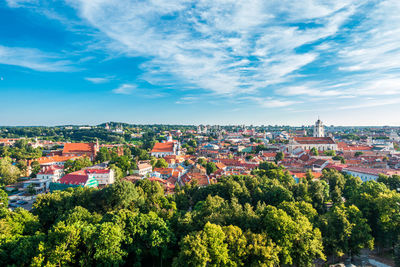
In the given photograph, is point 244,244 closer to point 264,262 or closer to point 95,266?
point 264,262

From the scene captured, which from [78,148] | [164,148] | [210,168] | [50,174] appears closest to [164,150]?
[164,148]

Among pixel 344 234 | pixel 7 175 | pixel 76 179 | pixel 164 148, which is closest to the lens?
pixel 344 234

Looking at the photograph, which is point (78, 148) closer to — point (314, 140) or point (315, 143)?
point (315, 143)

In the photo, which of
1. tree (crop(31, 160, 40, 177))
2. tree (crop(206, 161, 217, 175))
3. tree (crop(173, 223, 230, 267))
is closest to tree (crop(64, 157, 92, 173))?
tree (crop(31, 160, 40, 177))

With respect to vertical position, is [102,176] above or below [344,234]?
below

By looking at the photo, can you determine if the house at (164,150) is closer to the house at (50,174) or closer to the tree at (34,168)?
the tree at (34,168)

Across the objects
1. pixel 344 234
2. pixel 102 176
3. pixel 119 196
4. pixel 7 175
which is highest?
pixel 119 196

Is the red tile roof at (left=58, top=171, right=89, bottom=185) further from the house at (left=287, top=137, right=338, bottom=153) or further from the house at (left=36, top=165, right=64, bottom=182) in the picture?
the house at (left=287, top=137, right=338, bottom=153)

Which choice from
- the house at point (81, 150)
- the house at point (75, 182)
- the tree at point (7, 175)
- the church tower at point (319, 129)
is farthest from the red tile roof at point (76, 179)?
the church tower at point (319, 129)
